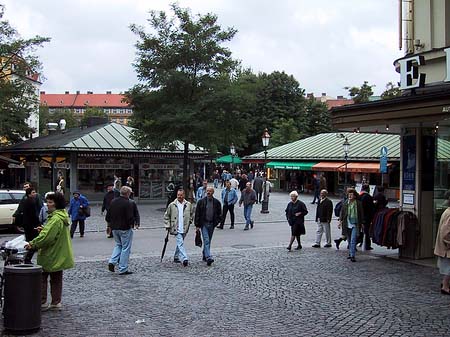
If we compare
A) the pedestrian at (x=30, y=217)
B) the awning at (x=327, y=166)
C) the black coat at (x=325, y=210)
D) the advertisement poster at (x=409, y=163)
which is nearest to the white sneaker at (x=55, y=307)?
the pedestrian at (x=30, y=217)

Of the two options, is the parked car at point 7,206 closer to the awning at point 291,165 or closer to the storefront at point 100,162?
the storefront at point 100,162

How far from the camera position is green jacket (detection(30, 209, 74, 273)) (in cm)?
779

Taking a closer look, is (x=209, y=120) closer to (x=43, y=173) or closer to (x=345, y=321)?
(x=43, y=173)

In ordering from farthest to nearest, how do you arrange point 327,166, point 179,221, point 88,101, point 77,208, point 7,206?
point 88,101, point 327,166, point 7,206, point 77,208, point 179,221

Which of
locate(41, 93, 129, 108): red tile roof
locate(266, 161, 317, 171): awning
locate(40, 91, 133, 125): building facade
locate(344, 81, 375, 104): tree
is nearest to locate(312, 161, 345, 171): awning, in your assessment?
locate(266, 161, 317, 171): awning

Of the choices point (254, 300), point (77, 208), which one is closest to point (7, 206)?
point (77, 208)

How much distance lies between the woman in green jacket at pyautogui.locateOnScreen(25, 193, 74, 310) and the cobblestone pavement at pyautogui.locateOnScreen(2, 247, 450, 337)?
47 centimetres

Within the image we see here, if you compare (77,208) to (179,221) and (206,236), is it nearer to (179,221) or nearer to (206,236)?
(179,221)

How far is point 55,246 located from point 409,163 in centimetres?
856

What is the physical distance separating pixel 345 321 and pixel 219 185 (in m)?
46.1

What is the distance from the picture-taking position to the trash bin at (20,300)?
6809mm

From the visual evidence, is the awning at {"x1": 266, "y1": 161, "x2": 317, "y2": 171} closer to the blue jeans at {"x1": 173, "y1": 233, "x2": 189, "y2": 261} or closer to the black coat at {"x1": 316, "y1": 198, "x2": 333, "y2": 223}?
the black coat at {"x1": 316, "y1": 198, "x2": 333, "y2": 223}

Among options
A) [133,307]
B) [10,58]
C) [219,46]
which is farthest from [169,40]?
[133,307]

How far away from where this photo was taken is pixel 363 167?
36469 millimetres
